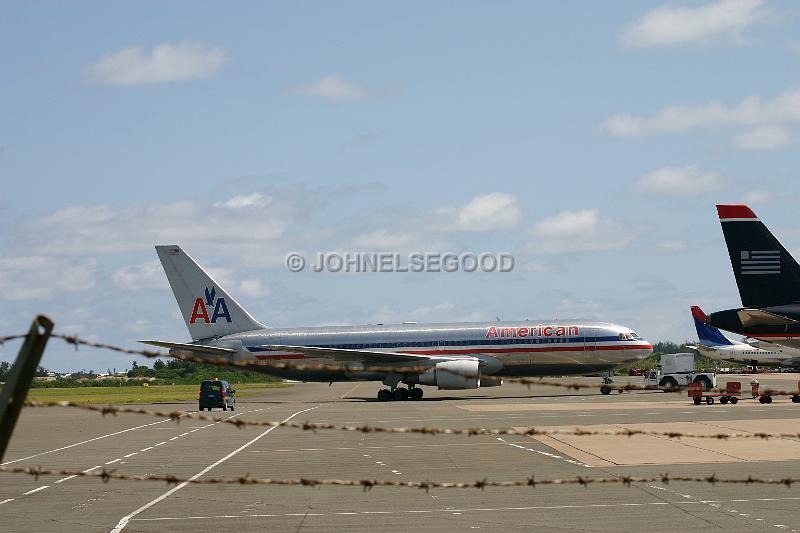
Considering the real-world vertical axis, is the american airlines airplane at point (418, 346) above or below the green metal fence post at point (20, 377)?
above

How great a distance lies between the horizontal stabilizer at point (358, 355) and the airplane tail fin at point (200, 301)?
5.38 metres

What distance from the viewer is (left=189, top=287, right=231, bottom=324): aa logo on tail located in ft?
231

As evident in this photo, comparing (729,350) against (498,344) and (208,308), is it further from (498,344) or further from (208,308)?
(208,308)

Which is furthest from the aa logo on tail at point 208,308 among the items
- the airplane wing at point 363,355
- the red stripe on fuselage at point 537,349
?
the red stripe on fuselage at point 537,349

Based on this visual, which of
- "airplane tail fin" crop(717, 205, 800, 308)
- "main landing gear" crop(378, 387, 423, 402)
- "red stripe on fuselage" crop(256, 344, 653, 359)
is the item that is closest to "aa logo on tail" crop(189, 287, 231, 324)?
"red stripe on fuselage" crop(256, 344, 653, 359)

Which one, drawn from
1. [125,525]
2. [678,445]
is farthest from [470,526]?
[678,445]

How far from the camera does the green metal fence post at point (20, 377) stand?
21.4ft

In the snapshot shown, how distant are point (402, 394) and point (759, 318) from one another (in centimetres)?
4325

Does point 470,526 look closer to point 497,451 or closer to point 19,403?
point 19,403

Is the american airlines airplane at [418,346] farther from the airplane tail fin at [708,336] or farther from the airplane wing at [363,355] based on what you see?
the airplane tail fin at [708,336]

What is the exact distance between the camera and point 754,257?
28.9 metres

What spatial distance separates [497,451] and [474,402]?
105 feet

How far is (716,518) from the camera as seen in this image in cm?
1734

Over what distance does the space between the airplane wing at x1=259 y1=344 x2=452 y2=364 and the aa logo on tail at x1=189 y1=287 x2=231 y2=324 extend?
19.4 ft
